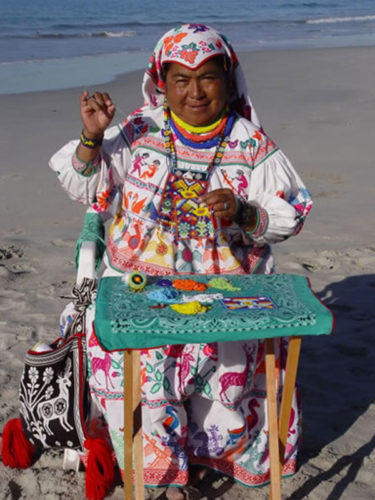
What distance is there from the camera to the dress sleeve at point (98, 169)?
338cm

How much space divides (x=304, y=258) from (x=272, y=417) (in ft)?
10.8

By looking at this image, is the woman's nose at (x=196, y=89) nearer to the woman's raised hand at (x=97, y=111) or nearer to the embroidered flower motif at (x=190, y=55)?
the embroidered flower motif at (x=190, y=55)

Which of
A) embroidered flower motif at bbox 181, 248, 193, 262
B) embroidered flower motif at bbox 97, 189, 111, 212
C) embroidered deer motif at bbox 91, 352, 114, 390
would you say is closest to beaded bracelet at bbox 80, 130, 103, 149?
embroidered flower motif at bbox 97, 189, 111, 212

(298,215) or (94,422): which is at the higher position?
(298,215)

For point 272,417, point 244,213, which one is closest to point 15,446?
point 272,417

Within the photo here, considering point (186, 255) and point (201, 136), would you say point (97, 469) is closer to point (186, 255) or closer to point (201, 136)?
point (186, 255)

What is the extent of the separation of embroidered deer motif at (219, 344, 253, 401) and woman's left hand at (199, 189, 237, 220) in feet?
1.94

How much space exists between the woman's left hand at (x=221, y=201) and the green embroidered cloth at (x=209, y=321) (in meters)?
0.36

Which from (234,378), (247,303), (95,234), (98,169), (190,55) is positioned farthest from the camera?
(95,234)

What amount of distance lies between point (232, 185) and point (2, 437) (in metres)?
1.57

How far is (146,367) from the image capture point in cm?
328

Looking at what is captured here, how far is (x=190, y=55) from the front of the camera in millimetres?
3197

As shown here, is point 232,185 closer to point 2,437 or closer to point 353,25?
point 2,437

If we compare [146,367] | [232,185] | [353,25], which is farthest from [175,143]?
[353,25]
